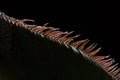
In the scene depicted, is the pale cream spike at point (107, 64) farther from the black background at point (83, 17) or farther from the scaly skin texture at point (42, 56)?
the black background at point (83, 17)

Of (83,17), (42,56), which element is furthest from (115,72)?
(83,17)

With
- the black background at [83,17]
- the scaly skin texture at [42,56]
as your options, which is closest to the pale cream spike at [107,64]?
the scaly skin texture at [42,56]

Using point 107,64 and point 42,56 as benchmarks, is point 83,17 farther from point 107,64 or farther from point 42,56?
point 42,56

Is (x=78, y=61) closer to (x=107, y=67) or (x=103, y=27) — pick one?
(x=107, y=67)

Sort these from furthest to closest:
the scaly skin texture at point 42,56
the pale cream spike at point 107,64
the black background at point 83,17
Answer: the black background at point 83,17 → the pale cream spike at point 107,64 → the scaly skin texture at point 42,56

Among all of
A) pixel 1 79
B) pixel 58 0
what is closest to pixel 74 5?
pixel 58 0

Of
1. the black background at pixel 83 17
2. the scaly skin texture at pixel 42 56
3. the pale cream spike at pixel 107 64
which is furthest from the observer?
the black background at pixel 83 17
